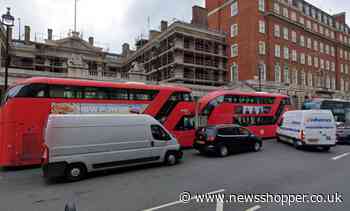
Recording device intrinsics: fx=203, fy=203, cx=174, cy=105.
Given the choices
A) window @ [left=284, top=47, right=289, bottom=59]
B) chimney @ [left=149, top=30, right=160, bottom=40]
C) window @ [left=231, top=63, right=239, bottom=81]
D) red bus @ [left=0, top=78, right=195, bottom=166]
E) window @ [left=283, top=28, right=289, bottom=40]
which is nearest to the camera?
red bus @ [left=0, top=78, right=195, bottom=166]

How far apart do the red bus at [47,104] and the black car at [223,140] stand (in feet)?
9.39

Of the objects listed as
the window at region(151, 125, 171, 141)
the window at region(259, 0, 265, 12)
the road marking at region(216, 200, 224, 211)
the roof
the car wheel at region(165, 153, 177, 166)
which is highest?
the window at region(259, 0, 265, 12)

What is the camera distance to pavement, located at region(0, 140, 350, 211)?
5086 millimetres

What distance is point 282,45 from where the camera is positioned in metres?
37.5

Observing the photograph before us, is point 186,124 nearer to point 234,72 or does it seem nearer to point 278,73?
point 234,72

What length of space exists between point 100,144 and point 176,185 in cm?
330

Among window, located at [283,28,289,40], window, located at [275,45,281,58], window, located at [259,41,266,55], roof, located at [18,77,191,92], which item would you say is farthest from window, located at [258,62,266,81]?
roof, located at [18,77,191,92]

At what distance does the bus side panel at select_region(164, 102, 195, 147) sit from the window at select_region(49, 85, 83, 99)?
5.28m

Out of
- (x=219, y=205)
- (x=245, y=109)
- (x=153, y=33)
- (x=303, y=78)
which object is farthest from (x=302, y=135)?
(x=153, y=33)

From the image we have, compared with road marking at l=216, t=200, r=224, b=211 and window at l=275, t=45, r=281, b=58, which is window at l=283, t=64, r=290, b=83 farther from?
road marking at l=216, t=200, r=224, b=211

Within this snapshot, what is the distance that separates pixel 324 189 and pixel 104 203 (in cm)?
636

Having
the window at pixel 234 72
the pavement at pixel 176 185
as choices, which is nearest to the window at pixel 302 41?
the window at pixel 234 72

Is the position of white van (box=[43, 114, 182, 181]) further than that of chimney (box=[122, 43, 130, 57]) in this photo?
No

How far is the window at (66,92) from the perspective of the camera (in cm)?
939
